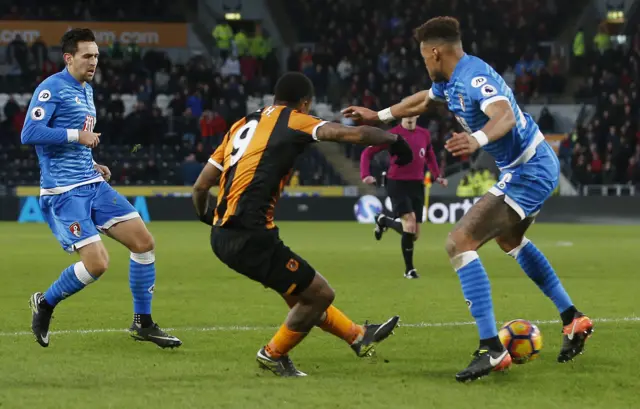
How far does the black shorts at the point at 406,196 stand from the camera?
1384 centimetres

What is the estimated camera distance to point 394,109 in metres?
8.02

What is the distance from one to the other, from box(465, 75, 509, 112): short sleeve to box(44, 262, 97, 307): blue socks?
293 centimetres

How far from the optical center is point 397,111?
315 inches

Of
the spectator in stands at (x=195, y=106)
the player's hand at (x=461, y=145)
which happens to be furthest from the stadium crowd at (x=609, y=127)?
the player's hand at (x=461, y=145)

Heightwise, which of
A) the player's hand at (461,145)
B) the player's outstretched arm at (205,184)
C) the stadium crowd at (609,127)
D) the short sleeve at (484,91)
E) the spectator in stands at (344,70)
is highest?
the short sleeve at (484,91)

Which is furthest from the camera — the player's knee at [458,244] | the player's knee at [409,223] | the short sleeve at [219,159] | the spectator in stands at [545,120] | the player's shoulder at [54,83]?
the spectator in stands at [545,120]

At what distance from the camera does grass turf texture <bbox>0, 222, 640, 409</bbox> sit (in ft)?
19.5

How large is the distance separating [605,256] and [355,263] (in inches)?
154

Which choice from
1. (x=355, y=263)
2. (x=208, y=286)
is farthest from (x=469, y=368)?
(x=355, y=263)

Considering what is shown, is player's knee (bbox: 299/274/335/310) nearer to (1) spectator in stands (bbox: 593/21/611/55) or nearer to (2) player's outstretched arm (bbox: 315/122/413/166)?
(2) player's outstretched arm (bbox: 315/122/413/166)

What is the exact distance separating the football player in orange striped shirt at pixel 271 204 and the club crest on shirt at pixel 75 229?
1551 millimetres

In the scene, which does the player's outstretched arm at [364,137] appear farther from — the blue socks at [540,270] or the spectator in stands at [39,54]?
the spectator in stands at [39,54]

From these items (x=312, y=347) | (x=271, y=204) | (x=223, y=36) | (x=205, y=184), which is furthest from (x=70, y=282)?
(x=223, y=36)

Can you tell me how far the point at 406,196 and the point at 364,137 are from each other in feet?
25.2
